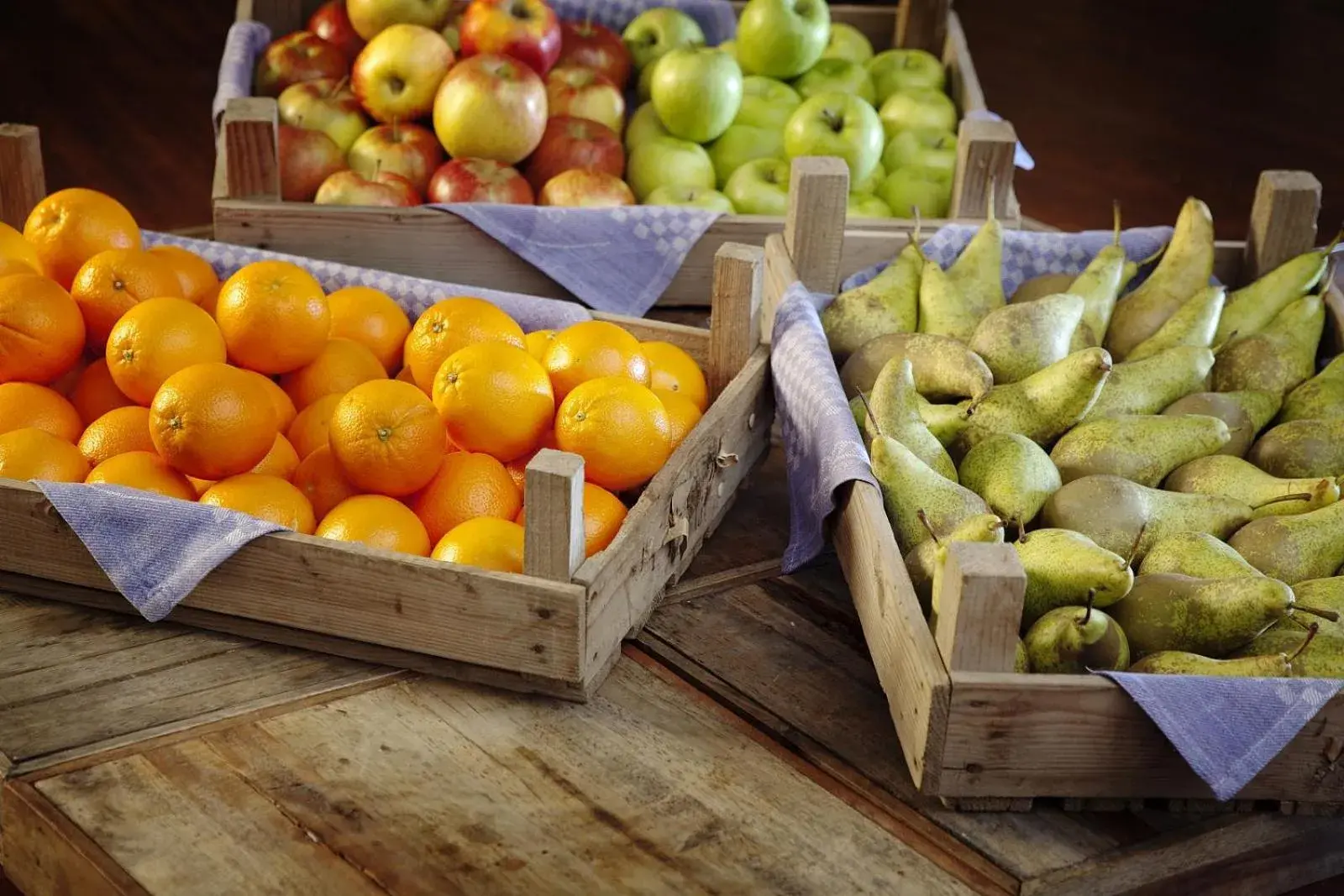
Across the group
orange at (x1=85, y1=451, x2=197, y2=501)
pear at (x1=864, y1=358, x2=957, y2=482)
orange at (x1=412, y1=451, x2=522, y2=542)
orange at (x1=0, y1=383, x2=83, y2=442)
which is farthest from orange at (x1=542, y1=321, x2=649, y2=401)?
orange at (x1=0, y1=383, x2=83, y2=442)

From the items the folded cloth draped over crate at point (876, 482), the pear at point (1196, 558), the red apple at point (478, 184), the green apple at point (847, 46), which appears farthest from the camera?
the green apple at point (847, 46)

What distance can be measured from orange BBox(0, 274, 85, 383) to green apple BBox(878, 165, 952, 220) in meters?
1.15

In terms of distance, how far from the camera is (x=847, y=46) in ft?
7.80

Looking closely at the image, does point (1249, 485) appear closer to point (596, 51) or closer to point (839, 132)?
point (839, 132)

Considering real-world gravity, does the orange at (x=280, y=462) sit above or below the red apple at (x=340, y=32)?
below

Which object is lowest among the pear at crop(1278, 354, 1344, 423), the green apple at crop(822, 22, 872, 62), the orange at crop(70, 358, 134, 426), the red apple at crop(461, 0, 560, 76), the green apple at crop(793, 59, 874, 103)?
the orange at crop(70, 358, 134, 426)

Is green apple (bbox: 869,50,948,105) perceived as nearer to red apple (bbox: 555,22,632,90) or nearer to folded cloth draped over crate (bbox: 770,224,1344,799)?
red apple (bbox: 555,22,632,90)

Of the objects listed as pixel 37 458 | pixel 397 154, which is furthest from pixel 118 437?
pixel 397 154

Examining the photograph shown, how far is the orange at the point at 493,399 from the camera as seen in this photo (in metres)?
1.19

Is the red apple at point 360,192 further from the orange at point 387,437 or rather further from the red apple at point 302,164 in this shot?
the orange at point 387,437

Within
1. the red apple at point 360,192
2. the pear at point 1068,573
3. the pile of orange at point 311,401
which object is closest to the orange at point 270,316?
the pile of orange at point 311,401

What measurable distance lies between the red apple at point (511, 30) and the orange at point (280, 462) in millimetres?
1018

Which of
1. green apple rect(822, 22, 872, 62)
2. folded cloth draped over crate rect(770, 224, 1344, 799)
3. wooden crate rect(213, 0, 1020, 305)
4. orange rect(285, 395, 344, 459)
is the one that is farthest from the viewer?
green apple rect(822, 22, 872, 62)

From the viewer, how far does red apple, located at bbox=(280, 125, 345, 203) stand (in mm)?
1933
